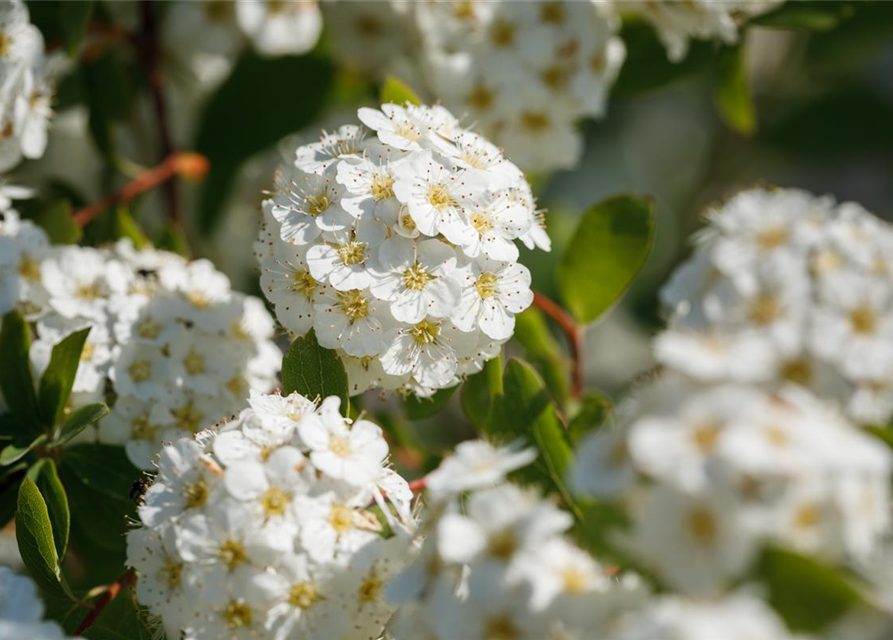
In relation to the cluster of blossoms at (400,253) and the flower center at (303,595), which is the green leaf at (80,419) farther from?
the flower center at (303,595)

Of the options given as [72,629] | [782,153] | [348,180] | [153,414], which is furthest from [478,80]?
[782,153]

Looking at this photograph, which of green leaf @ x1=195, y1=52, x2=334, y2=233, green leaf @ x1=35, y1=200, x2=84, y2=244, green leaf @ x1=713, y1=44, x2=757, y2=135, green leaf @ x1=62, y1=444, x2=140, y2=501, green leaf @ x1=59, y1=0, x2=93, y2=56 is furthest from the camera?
green leaf @ x1=195, y1=52, x2=334, y2=233

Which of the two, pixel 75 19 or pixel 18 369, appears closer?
pixel 18 369

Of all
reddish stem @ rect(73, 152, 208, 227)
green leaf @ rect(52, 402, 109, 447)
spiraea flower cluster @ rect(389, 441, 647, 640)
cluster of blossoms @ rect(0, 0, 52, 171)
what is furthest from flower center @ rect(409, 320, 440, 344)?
reddish stem @ rect(73, 152, 208, 227)

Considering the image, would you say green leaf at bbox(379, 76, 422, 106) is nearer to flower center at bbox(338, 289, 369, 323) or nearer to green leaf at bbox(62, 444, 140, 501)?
flower center at bbox(338, 289, 369, 323)

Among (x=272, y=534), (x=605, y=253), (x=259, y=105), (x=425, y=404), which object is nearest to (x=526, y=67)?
(x=605, y=253)

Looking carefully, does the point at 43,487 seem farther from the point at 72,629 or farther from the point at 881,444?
the point at 881,444

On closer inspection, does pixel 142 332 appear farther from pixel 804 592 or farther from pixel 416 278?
pixel 804 592
